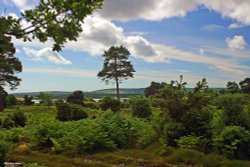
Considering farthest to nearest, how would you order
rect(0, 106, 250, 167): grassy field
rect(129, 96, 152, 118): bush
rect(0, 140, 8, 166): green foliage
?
rect(129, 96, 152, 118): bush → rect(0, 106, 250, 167): grassy field → rect(0, 140, 8, 166): green foliage

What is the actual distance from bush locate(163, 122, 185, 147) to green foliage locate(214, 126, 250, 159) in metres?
2.38

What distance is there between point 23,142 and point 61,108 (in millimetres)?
7284

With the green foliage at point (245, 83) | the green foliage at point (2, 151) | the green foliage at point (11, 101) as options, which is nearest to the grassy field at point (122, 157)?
the green foliage at point (2, 151)

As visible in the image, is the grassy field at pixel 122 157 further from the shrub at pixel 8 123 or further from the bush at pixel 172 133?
the shrub at pixel 8 123

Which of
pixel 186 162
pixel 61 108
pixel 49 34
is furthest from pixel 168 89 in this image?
pixel 49 34

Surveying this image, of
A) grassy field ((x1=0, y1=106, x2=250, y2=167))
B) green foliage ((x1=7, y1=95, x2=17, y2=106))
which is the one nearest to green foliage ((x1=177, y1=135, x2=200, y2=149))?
grassy field ((x1=0, y1=106, x2=250, y2=167))

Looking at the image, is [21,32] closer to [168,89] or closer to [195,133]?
[195,133]

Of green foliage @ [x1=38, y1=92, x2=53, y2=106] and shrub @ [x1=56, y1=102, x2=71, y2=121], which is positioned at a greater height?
green foliage @ [x1=38, y1=92, x2=53, y2=106]

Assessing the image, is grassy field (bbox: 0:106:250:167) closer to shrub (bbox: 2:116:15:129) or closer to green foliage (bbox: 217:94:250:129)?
green foliage (bbox: 217:94:250:129)

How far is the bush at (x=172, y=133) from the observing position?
17422 mm

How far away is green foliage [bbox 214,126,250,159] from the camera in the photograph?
14945mm

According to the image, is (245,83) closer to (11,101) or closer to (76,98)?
(76,98)

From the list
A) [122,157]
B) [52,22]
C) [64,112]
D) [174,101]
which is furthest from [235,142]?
[64,112]

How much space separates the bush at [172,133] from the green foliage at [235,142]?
238cm
